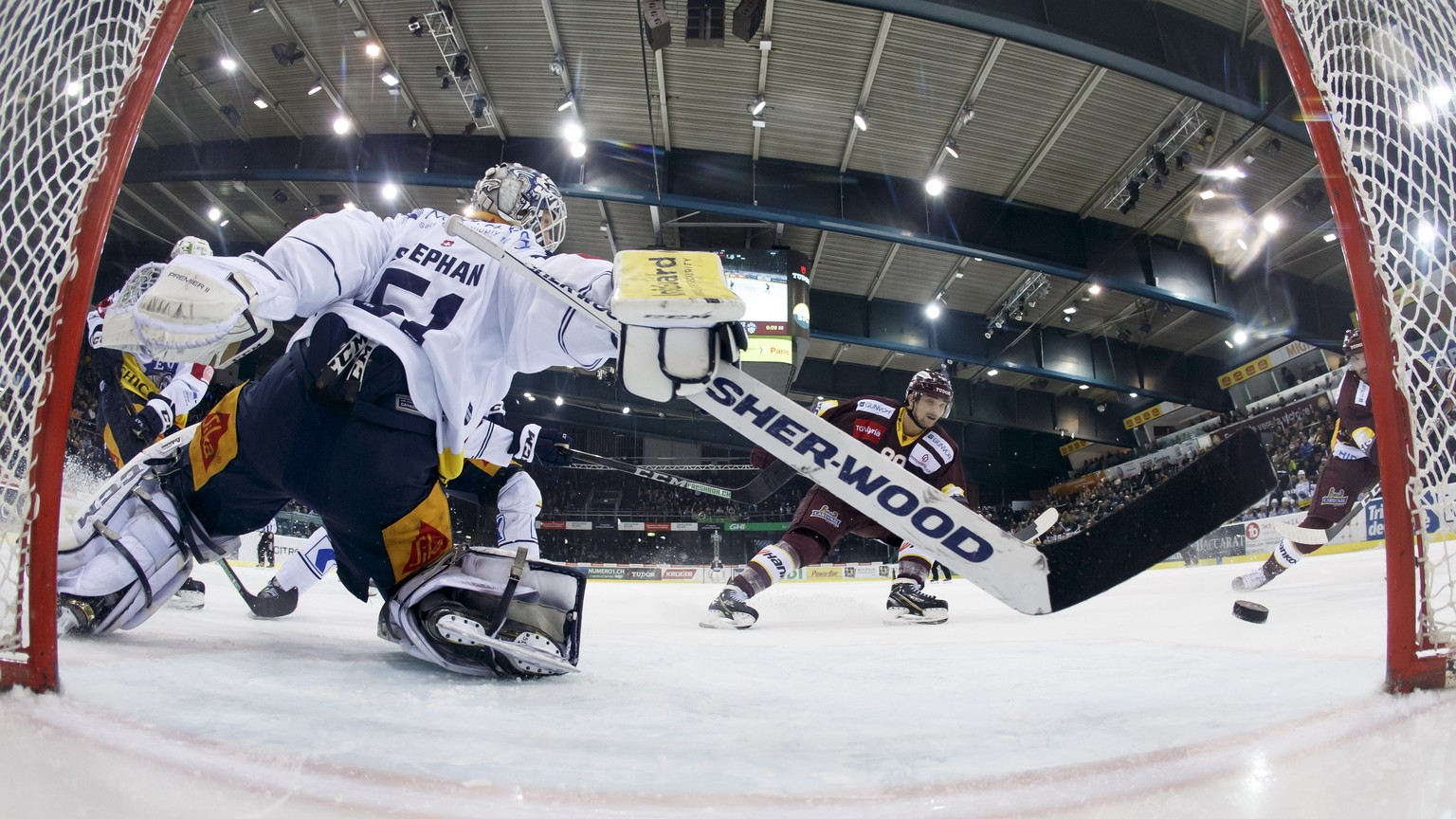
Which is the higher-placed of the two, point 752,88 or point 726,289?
point 752,88

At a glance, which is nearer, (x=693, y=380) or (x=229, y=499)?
(x=693, y=380)

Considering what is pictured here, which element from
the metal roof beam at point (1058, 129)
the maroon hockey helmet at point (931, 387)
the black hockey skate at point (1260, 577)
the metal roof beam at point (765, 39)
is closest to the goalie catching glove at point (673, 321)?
the maroon hockey helmet at point (931, 387)

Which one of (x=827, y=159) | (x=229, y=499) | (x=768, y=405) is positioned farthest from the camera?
(x=827, y=159)

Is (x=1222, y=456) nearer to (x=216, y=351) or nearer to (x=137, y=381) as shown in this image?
(x=216, y=351)

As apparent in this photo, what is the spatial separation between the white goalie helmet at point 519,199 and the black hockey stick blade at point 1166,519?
4.84 ft

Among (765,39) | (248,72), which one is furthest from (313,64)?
(765,39)

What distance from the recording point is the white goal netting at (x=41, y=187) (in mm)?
975

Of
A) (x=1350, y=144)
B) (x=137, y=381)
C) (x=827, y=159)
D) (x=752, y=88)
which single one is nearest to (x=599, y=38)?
(x=752, y=88)

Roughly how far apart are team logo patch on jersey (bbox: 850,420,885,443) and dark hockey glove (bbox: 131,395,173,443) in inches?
164

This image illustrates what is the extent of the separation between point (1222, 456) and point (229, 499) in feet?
6.64

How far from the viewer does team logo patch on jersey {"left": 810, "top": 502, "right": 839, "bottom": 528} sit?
11.9 ft

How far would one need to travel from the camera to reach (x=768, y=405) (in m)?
1.24

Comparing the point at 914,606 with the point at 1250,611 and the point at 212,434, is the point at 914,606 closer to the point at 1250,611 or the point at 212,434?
the point at 1250,611

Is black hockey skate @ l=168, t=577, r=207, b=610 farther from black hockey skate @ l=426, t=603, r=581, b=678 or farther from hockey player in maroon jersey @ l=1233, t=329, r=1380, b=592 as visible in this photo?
hockey player in maroon jersey @ l=1233, t=329, r=1380, b=592
